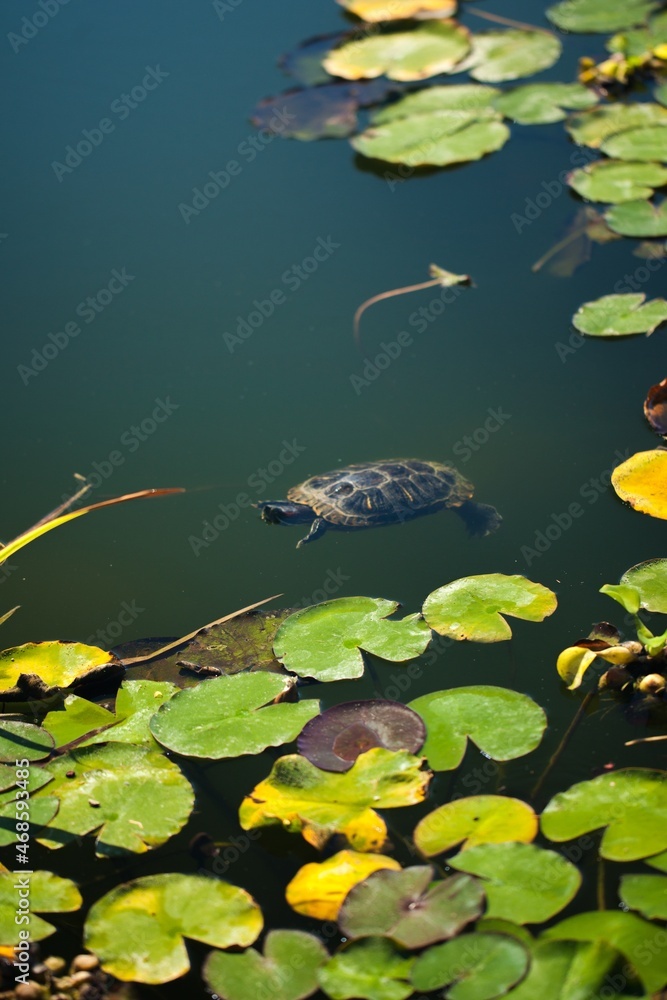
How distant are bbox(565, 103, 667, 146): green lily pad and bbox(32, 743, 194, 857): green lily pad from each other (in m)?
4.39

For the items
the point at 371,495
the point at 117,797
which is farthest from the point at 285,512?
the point at 117,797

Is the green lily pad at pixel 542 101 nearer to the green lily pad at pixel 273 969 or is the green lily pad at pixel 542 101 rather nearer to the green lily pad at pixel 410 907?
the green lily pad at pixel 410 907

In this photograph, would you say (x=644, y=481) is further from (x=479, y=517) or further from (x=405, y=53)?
(x=405, y=53)

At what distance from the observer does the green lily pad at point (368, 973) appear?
179cm

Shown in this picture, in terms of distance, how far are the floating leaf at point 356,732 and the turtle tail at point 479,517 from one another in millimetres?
1026

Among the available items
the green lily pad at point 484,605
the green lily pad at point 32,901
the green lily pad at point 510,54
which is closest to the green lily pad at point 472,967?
the green lily pad at point 32,901

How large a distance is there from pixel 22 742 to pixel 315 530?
1.47 metres

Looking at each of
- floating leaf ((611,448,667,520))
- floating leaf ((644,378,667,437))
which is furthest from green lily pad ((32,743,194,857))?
floating leaf ((644,378,667,437))

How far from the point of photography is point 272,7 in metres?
6.16

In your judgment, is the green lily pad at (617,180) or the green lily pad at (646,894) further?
the green lily pad at (617,180)

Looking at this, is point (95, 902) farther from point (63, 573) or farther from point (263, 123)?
point (263, 123)

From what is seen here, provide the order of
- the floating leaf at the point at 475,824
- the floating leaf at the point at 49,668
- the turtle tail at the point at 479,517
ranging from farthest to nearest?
the turtle tail at the point at 479,517 < the floating leaf at the point at 49,668 < the floating leaf at the point at 475,824

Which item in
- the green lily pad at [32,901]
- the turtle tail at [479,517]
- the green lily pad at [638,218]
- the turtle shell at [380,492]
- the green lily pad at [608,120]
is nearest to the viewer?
the green lily pad at [32,901]

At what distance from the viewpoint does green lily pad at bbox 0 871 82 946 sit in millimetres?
1992
